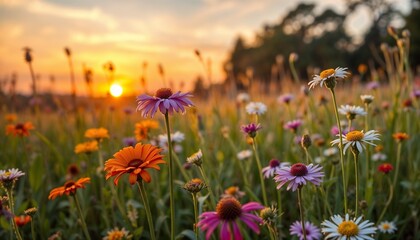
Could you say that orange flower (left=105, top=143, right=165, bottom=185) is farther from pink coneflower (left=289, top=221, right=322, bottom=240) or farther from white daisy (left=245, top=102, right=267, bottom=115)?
white daisy (left=245, top=102, right=267, bottom=115)

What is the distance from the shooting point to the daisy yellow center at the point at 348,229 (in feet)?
3.28

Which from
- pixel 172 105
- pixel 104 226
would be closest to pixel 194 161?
pixel 172 105

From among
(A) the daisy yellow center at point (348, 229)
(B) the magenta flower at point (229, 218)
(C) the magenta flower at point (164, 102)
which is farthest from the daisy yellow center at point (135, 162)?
(A) the daisy yellow center at point (348, 229)

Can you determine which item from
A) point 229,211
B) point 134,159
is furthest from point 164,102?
point 229,211

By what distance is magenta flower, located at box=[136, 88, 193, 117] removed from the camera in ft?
3.37

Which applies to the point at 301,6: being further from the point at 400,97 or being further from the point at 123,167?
the point at 123,167

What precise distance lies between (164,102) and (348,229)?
0.60m

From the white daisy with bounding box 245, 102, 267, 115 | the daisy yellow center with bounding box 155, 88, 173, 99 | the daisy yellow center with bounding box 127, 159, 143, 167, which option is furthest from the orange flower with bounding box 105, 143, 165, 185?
the white daisy with bounding box 245, 102, 267, 115

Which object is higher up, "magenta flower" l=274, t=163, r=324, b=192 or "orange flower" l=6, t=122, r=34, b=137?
"orange flower" l=6, t=122, r=34, b=137

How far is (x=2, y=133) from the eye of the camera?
137 inches

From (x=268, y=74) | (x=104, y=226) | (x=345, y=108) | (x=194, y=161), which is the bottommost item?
(x=104, y=226)

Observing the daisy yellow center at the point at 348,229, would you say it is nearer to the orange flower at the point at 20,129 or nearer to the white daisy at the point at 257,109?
the white daisy at the point at 257,109

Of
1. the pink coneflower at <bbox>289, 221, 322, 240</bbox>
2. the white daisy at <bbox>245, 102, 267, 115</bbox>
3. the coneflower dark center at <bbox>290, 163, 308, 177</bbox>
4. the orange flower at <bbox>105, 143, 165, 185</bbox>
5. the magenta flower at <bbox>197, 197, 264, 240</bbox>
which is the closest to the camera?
the magenta flower at <bbox>197, 197, 264, 240</bbox>

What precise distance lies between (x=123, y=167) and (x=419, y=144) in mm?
2115
